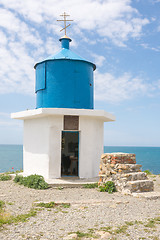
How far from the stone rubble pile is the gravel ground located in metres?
0.53

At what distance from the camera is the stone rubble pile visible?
930 centimetres

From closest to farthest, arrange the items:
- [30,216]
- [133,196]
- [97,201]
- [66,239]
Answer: [66,239], [30,216], [97,201], [133,196]

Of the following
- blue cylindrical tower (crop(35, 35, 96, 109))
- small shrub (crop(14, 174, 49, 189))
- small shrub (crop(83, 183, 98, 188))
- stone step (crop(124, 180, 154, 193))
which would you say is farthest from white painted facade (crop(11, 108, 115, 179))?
stone step (crop(124, 180, 154, 193))

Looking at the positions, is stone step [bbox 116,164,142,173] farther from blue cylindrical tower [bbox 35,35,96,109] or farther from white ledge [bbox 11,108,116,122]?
blue cylindrical tower [bbox 35,35,96,109]

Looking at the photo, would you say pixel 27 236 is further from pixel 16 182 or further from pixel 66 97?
pixel 66 97

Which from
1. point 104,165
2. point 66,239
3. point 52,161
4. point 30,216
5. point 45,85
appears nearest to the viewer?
point 66,239

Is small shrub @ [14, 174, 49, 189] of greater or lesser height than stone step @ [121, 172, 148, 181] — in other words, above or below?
below

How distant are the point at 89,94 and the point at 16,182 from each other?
5.82m

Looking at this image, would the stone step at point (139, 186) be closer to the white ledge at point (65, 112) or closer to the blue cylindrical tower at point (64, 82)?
the white ledge at point (65, 112)

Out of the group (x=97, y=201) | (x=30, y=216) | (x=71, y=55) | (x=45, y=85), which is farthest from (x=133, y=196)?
(x=71, y=55)

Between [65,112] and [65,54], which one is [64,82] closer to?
[65,54]

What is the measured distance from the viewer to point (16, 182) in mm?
12039

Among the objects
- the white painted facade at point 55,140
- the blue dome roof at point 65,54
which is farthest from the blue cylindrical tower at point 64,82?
the white painted facade at point 55,140

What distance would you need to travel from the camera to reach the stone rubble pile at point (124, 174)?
366 inches
